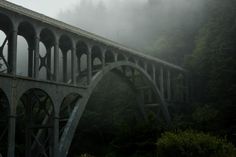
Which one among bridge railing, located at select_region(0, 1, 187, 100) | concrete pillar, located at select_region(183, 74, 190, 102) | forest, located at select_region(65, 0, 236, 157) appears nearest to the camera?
bridge railing, located at select_region(0, 1, 187, 100)

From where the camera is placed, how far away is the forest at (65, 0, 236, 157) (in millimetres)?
36812

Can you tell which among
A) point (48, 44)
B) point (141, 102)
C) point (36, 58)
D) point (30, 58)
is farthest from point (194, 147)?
point (141, 102)

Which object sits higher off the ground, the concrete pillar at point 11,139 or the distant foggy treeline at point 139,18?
the distant foggy treeline at point 139,18

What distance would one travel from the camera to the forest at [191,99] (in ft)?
121

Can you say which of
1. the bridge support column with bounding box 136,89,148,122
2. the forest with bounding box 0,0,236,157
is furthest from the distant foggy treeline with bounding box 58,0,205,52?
the bridge support column with bounding box 136,89,148,122

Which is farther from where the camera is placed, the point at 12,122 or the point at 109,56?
the point at 109,56

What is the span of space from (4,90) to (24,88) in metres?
1.68

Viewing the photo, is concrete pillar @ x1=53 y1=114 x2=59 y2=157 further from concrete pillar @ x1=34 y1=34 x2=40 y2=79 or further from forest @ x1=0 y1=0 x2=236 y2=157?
forest @ x1=0 y1=0 x2=236 y2=157

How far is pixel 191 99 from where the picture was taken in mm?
53844

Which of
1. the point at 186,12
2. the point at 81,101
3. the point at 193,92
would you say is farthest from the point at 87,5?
the point at 81,101

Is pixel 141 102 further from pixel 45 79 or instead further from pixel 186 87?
pixel 45 79

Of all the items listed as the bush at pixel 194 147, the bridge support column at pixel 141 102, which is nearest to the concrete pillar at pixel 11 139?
the bush at pixel 194 147

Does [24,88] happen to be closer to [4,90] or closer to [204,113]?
[4,90]

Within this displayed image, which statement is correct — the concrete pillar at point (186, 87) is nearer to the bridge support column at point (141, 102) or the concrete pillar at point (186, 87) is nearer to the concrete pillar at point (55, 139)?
the bridge support column at point (141, 102)
